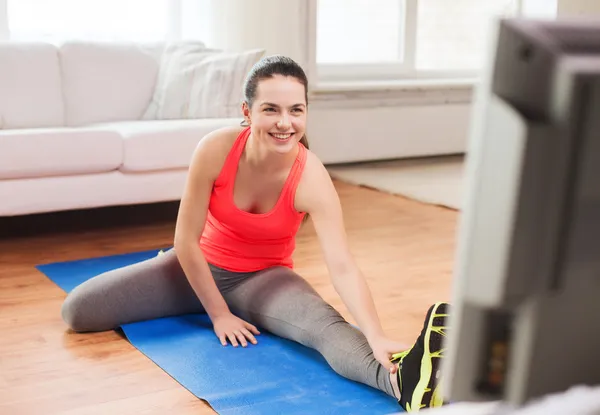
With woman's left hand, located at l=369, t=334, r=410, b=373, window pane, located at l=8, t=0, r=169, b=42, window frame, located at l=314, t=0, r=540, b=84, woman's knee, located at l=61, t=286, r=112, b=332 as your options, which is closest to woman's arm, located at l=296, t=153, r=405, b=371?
woman's left hand, located at l=369, t=334, r=410, b=373

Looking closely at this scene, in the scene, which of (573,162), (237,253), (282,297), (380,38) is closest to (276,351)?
(282,297)

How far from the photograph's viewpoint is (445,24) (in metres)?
5.87

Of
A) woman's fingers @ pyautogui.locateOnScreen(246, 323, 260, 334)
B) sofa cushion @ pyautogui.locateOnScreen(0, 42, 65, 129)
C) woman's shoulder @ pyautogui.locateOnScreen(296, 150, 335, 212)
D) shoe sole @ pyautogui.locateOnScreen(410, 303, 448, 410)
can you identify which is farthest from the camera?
sofa cushion @ pyautogui.locateOnScreen(0, 42, 65, 129)

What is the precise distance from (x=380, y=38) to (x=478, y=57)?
36.8 inches

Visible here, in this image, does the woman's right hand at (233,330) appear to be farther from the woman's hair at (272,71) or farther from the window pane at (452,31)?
the window pane at (452,31)

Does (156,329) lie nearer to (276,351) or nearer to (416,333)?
(276,351)

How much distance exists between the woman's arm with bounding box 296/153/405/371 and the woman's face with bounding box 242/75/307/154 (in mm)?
123

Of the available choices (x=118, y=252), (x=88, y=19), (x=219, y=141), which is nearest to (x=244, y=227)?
(x=219, y=141)

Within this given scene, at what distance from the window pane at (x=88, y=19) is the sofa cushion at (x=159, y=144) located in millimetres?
1194

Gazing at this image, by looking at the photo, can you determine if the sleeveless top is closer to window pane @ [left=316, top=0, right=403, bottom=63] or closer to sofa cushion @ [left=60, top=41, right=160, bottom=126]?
sofa cushion @ [left=60, top=41, right=160, bottom=126]

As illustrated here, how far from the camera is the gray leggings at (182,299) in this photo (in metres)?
2.01

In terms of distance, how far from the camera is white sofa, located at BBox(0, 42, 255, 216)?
3.12 meters

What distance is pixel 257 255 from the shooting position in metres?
2.14

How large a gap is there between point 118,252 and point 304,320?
130cm
